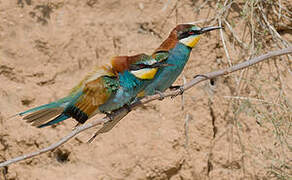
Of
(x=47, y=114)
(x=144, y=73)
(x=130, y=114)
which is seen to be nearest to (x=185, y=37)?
(x=144, y=73)

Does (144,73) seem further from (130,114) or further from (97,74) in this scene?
(130,114)

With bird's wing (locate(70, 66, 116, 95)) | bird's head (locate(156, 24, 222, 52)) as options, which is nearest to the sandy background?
bird's head (locate(156, 24, 222, 52))

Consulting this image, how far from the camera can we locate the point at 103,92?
2.04 m

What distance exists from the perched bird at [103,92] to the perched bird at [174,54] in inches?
7.4

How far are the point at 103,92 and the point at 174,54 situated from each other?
556 millimetres

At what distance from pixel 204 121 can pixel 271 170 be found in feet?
1.50

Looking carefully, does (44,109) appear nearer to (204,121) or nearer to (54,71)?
(54,71)

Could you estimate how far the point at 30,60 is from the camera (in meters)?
2.69

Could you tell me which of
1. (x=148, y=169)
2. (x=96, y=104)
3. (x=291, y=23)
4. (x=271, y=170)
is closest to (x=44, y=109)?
(x=96, y=104)

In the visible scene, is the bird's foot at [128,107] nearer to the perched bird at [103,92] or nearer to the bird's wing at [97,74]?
the perched bird at [103,92]

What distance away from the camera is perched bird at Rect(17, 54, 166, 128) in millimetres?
1987

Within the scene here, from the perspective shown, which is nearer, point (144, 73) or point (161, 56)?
point (144, 73)

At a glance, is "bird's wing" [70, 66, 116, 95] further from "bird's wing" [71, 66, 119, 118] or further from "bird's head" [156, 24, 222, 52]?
"bird's head" [156, 24, 222, 52]

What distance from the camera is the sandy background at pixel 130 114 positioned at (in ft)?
8.76
